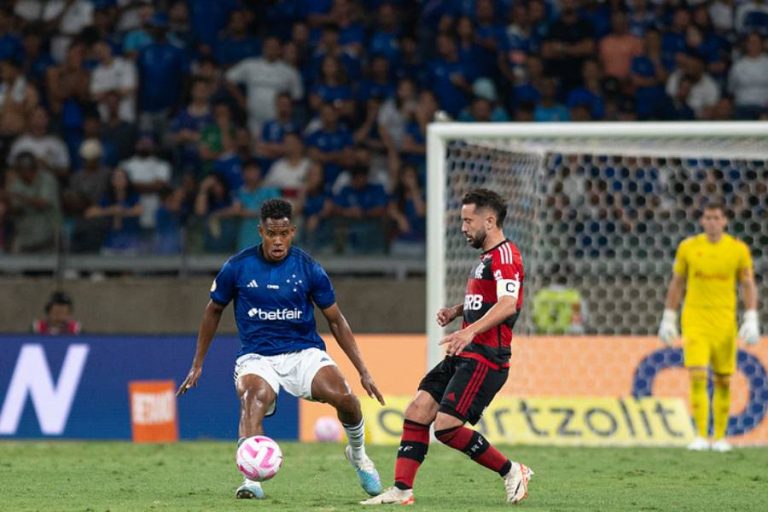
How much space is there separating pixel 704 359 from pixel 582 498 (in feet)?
13.8

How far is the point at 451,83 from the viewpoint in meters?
18.6

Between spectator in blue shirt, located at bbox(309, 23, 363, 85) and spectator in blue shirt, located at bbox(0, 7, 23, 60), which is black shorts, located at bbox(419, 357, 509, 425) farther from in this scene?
spectator in blue shirt, located at bbox(0, 7, 23, 60)

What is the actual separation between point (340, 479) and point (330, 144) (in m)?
7.95

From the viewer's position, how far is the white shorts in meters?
9.08

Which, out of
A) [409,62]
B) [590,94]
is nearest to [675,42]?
[590,94]

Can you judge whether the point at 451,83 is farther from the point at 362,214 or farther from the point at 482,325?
the point at 482,325

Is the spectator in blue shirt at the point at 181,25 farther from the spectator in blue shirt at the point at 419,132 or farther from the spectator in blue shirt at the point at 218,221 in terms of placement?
the spectator in blue shirt at the point at 419,132

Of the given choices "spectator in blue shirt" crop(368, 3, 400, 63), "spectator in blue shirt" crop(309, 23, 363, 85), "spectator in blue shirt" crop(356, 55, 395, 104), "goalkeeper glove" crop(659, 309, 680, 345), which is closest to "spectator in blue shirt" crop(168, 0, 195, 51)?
"spectator in blue shirt" crop(309, 23, 363, 85)

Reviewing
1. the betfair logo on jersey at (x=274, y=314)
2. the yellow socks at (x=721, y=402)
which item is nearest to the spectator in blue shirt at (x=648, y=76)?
the yellow socks at (x=721, y=402)

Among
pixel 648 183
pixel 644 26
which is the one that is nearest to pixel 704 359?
pixel 648 183

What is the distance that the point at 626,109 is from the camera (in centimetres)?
1834

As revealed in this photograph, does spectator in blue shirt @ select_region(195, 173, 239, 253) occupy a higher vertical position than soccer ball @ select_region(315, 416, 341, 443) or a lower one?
higher

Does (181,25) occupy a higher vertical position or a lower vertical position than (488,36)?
higher

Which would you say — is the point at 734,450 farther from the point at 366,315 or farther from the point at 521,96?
the point at 521,96
